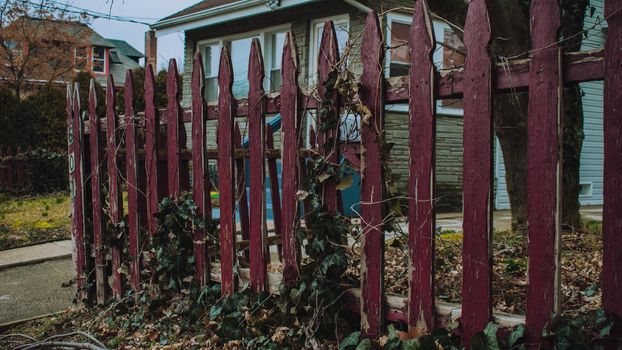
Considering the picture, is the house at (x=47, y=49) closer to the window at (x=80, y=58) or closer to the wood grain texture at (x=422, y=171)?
the window at (x=80, y=58)

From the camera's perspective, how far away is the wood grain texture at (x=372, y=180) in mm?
2482

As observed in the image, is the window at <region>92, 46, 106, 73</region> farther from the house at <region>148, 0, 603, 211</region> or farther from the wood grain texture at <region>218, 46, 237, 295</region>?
the wood grain texture at <region>218, 46, 237, 295</region>

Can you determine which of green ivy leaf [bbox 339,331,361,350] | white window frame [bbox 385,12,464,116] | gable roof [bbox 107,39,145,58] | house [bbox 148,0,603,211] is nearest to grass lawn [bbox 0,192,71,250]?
house [bbox 148,0,603,211]

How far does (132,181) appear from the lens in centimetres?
401

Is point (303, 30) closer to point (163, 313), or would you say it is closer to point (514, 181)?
point (514, 181)

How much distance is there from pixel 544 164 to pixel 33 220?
10.1 m

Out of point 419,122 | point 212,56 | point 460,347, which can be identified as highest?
point 212,56

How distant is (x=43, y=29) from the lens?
72.2ft

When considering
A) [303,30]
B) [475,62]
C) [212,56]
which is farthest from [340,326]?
[212,56]

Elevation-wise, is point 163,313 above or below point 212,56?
below

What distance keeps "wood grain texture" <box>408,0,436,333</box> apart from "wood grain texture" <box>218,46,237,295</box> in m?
1.25

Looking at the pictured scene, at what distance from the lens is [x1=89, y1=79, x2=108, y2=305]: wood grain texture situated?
434cm

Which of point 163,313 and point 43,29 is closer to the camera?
point 163,313

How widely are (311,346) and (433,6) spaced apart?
9.57ft
